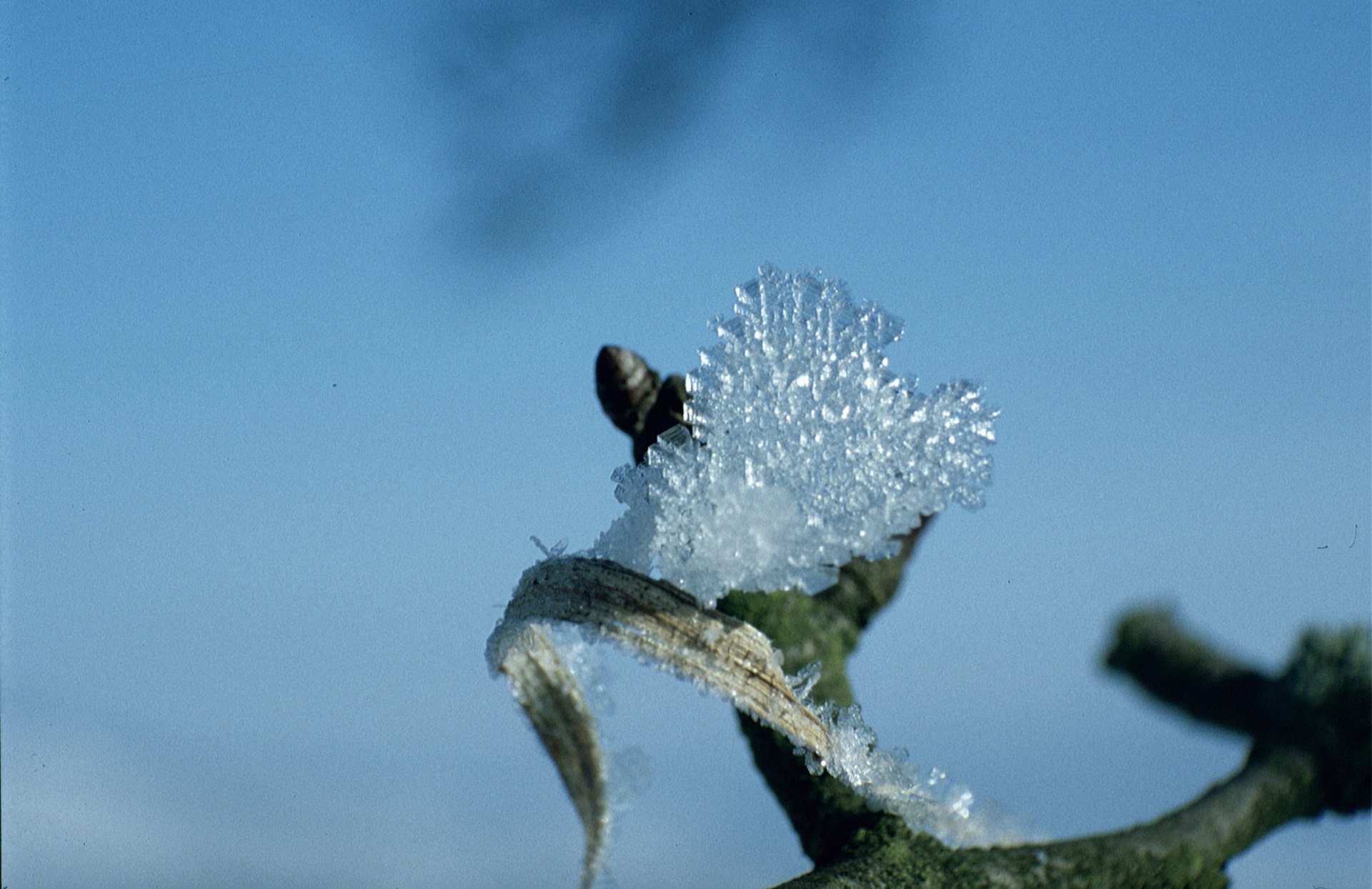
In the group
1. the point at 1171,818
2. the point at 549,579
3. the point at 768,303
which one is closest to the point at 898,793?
the point at 549,579

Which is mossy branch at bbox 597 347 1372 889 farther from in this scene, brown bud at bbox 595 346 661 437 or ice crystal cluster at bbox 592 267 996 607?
ice crystal cluster at bbox 592 267 996 607

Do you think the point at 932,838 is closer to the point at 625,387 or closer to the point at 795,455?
the point at 795,455

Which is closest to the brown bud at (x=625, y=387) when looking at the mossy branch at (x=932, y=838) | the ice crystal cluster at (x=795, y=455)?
the mossy branch at (x=932, y=838)

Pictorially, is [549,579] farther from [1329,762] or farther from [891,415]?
[1329,762]

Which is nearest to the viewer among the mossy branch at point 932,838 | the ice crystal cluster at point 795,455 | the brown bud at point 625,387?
the ice crystal cluster at point 795,455

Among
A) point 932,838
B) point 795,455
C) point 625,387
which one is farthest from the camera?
point 625,387

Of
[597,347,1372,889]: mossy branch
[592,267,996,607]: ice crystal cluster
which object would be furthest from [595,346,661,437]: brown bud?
[592,267,996,607]: ice crystal cluster

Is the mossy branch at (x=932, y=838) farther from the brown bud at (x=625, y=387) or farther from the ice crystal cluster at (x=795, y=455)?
the ice crystal cluster at (x=795, y=455)

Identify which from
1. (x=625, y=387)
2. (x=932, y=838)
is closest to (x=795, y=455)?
(x=625, y=387)
